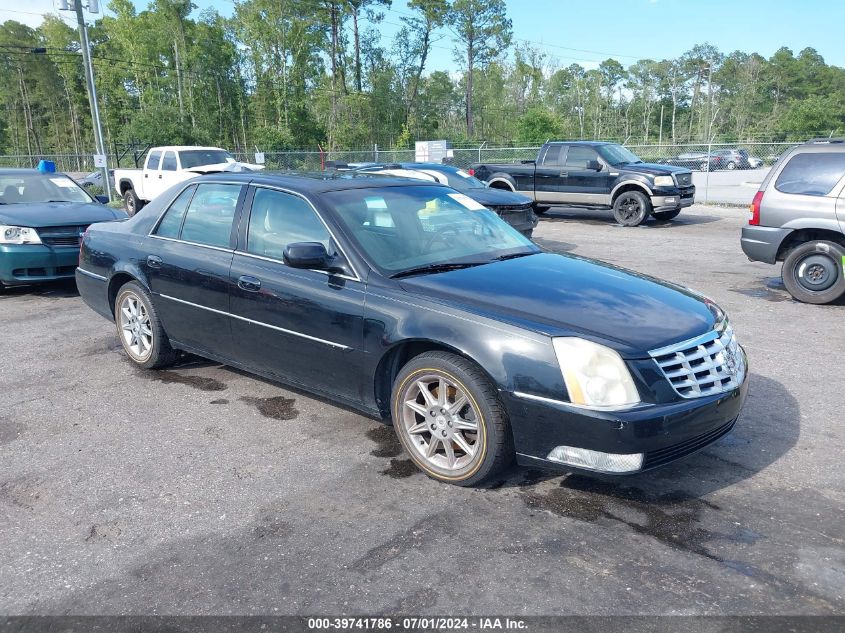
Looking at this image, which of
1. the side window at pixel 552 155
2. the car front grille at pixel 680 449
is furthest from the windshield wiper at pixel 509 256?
the side window at pixel 552 155

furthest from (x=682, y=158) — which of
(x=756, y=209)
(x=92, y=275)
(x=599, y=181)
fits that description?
(x=92, y=275)

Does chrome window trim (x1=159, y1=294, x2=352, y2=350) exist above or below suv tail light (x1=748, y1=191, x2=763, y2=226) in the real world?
below

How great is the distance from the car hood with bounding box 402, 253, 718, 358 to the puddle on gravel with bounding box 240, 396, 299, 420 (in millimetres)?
1463

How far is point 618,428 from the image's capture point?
3.19 m

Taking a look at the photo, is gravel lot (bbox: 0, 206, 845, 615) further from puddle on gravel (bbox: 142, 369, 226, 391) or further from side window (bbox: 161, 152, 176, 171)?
side window (bbox: 161, 152, 176, 171)

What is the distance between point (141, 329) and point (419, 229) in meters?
2.61

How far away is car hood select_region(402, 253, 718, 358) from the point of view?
3.43m

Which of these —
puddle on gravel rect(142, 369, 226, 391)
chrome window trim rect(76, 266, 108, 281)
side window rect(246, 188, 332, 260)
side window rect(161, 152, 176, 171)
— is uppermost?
side window rect(161, 152, 176, 171)

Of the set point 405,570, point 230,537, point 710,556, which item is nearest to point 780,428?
point 710,556

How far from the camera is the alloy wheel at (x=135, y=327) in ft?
18.5

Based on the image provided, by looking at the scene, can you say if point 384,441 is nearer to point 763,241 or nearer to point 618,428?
point 618,428

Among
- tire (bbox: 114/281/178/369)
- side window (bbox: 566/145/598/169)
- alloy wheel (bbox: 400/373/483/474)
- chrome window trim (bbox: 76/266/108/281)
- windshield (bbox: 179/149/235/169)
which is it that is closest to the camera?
alloy wheel (bbox: 400/373/483/474)

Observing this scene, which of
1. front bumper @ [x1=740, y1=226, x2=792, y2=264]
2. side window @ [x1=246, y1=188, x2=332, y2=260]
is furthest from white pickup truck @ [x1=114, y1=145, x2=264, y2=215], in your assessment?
side window @ [x1=246, y1=188, x2=332, y2=260]

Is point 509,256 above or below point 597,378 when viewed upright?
above
